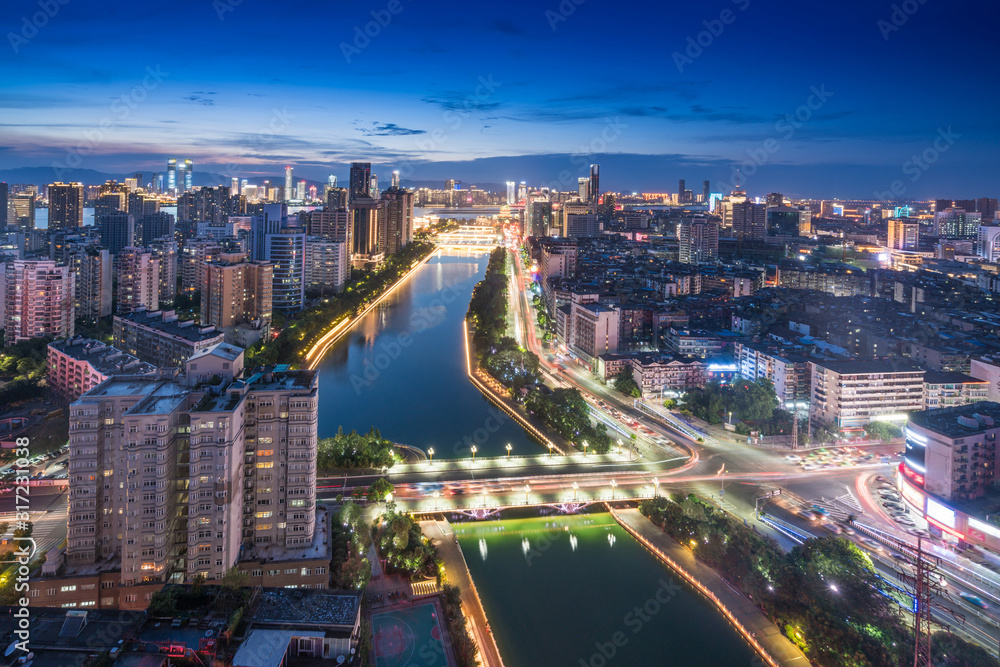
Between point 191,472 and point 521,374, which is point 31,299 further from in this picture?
point 191,472

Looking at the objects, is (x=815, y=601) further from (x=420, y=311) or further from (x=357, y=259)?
(x=357, y=259)

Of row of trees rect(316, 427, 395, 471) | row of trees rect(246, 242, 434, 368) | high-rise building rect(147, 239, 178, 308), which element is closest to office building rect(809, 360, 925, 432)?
row of trees rect(316, 427, 395, 471)

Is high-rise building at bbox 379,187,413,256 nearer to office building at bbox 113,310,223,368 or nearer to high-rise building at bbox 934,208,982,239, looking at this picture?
office building at bbox 113,310,223,368

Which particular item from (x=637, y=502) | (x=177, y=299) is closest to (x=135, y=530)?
(x=637, y=502)

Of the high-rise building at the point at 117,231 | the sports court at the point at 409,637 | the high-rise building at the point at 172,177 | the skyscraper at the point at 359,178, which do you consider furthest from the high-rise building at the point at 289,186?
the sports court at the point at 409,637

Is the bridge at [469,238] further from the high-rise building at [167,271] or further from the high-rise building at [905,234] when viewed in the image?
the high-rise building at [167,271]

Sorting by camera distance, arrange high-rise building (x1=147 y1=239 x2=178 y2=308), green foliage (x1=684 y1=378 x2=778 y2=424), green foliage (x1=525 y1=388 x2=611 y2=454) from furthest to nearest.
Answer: high-rise building (x1=147 y1=239 x2=178 y2=308) < green foliage (x1=684 y1=378 x2=778 y2=424) < green foliage (x1=525 y1=388 x2=611 y2=454)

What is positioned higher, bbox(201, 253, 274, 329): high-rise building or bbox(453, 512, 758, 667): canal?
bbox(201, 253, 274, 329): high-rise building
